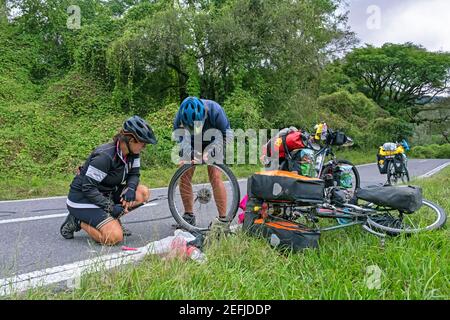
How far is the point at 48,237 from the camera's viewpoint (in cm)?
431

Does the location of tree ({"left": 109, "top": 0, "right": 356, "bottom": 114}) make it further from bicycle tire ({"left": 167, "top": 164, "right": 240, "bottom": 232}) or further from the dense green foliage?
bicycle tire ({"left": 167, "top": 164, "right": 240, "bottom": 232})

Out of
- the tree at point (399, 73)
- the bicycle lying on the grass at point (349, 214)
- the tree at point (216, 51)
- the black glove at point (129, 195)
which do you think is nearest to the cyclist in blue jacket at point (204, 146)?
the bicycle lying on the grass at point (349, 214)

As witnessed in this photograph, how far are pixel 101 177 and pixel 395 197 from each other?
110 inches

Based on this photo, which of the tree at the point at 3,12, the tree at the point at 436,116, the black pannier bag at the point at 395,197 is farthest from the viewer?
the tree at the point at 436,116

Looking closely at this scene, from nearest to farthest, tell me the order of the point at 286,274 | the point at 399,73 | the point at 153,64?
the point at 286,274
the point at 153,64
the point at 399,73

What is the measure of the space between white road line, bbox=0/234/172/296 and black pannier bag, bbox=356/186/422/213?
6.74ft

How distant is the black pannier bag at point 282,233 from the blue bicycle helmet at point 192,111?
4.13ft

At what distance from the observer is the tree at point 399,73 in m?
37.6

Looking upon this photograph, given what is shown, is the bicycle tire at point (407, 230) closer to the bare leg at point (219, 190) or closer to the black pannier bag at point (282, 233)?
the black pannier bag at point (282, 233)

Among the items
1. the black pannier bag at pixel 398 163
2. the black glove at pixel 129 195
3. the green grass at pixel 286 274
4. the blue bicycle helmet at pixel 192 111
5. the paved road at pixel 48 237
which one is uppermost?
the blue bicycle helmet at pixel 192 111

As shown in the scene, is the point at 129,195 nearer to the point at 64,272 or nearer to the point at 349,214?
the point at 64,272

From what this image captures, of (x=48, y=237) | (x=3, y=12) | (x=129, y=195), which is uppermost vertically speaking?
(x=3, y=12)

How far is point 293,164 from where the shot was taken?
4641mm

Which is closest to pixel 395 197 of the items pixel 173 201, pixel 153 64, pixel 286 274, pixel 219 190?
pixel 286 274
